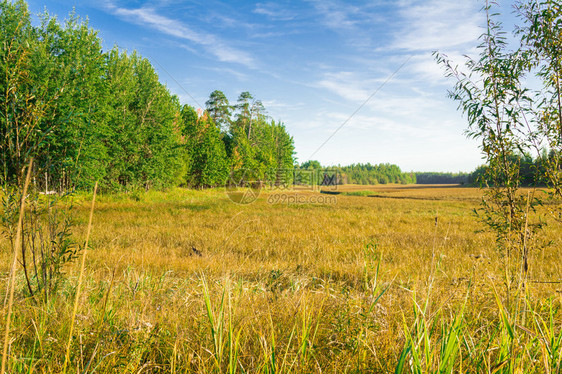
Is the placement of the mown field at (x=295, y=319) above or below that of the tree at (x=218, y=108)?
below

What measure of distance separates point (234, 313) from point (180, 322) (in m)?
0.51

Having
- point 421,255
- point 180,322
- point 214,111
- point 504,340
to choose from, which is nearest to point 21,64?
point 180,322

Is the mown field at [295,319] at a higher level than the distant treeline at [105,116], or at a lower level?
lower

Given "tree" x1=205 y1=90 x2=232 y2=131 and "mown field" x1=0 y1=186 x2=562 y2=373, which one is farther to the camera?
"tree" x1=205 y1=90 x2=232 y2=131

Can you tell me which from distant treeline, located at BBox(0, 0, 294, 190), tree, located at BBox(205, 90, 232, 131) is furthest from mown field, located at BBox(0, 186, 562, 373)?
tree, located at BBox(205, 90, 232, 131)

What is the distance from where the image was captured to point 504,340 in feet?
6.16

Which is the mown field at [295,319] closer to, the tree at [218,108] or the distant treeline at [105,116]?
the distant treeline at [105,116]

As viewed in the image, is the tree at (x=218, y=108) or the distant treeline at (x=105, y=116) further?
the tree at (x=218, y=108)

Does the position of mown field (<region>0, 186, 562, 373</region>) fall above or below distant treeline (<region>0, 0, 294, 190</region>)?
below

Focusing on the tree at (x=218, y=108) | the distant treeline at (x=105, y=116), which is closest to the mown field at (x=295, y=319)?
the distant treeline at (x=105, y=116)

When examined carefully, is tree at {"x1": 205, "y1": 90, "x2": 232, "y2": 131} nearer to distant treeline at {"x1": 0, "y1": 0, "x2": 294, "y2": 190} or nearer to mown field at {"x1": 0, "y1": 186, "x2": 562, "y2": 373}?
distant treeline at {"x1": 0, "y1": 0, "x2": 294, "y2": 190}

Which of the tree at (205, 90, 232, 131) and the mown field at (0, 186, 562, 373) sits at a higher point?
the tree at (205, 90, 232, 131)

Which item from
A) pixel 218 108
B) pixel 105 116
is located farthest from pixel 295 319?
pixel 218 108

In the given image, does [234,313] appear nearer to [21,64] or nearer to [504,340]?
[504,340]
